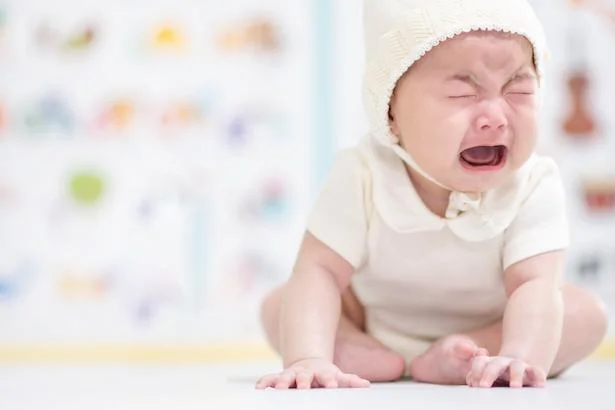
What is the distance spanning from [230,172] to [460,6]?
54.1 inches

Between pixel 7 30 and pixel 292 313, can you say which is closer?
pixel 292 313

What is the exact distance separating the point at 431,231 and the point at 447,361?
6.4 inches

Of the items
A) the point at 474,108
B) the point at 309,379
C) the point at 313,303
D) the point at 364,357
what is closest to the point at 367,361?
the point at 364,357

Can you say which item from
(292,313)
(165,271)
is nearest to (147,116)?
(165,271)

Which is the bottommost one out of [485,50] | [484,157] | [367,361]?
[367,361]

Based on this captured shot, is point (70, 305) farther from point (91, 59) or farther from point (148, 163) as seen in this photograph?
point (91, 59)

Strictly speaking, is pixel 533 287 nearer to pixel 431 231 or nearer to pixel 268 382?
pixel 431 231

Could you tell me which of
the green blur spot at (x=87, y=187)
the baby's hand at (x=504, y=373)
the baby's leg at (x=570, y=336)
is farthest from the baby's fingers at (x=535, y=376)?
the green blur spot at (x=87, y=187)

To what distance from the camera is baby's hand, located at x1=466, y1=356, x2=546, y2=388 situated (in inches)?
41.6

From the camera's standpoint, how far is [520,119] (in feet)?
3.80

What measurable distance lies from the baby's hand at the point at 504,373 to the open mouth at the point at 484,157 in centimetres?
22

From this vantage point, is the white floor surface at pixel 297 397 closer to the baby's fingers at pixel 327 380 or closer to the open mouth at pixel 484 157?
the baby's fingers at pixel 327 380

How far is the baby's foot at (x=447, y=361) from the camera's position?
116 cm

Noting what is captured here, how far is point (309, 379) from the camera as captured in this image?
107 centimetres
